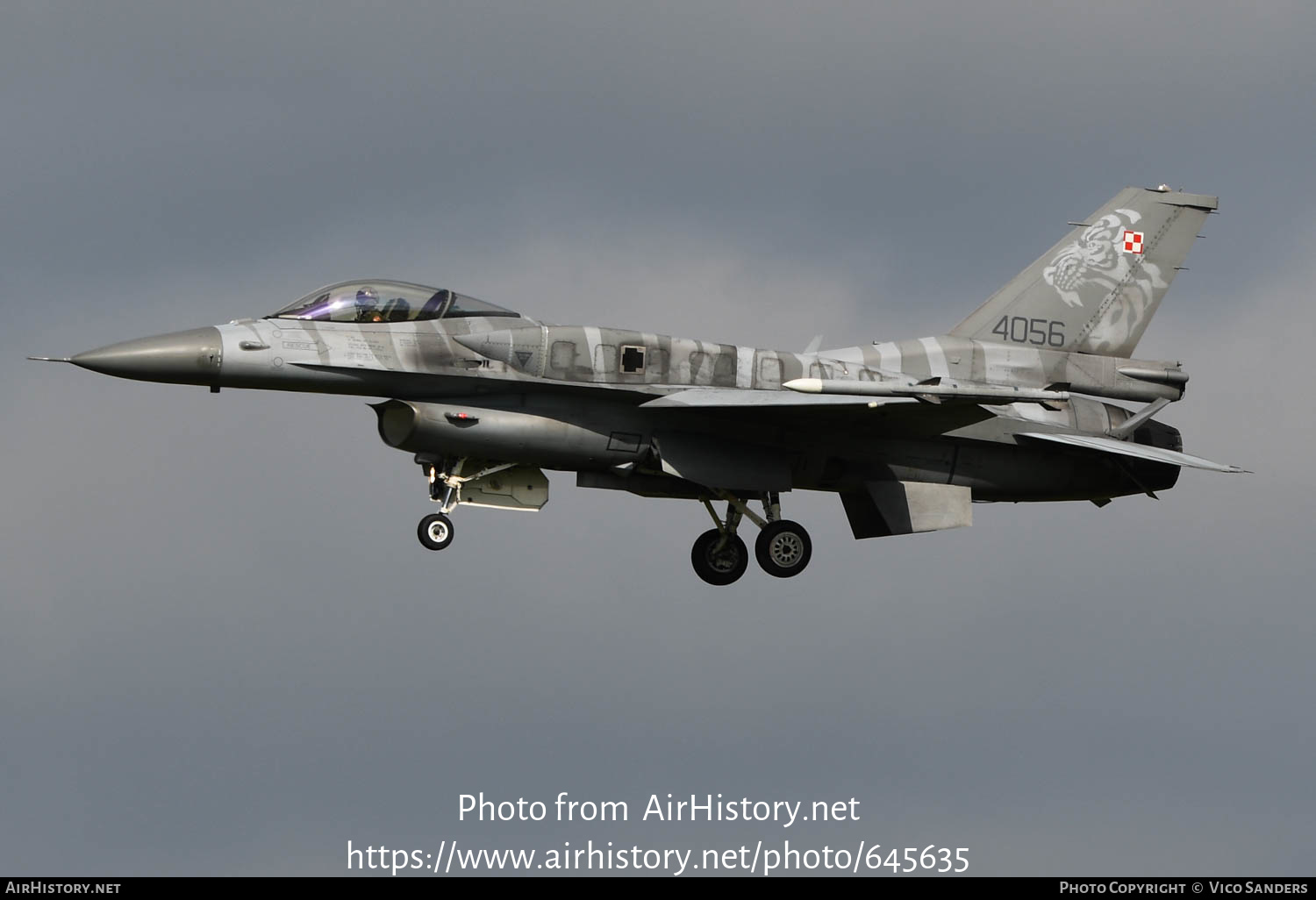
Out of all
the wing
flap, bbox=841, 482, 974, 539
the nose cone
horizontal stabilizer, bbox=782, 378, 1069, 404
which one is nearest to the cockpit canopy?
the nose cone

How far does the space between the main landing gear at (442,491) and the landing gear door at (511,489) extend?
129mm

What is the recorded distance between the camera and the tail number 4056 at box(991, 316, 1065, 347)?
2895 centimetres

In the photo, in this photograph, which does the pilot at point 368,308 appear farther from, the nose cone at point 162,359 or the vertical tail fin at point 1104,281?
the vertical tail fin at point 1104,281

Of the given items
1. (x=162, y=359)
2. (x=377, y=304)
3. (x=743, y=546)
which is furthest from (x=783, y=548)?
(x=162, y=359)

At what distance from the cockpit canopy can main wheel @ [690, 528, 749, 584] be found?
466 centimetres

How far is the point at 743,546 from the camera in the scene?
2806cm

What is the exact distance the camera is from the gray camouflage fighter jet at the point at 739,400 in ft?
81.7

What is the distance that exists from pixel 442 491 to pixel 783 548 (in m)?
4.57

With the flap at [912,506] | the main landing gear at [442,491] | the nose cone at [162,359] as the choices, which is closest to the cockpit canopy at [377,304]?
the nose cone at [162,359]

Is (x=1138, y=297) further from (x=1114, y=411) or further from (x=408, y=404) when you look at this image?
(x=408, y=404)

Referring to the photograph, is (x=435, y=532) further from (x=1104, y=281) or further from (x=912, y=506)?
(x=1104, y=281)

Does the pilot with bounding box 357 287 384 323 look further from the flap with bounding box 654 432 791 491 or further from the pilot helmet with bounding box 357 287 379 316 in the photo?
the flap with bounding box 654 432 791 491

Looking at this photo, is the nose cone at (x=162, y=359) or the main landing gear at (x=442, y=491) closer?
the nose cone at (x=162, y=359)

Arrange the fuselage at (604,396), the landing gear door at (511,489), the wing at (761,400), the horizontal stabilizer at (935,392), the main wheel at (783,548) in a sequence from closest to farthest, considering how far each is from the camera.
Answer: the horizontal stabilizer at (935,392) → the fuselage at (604,396) → the wing at (761,400) → the landing gear door at (511,489) → the main wheel at (783,548)
